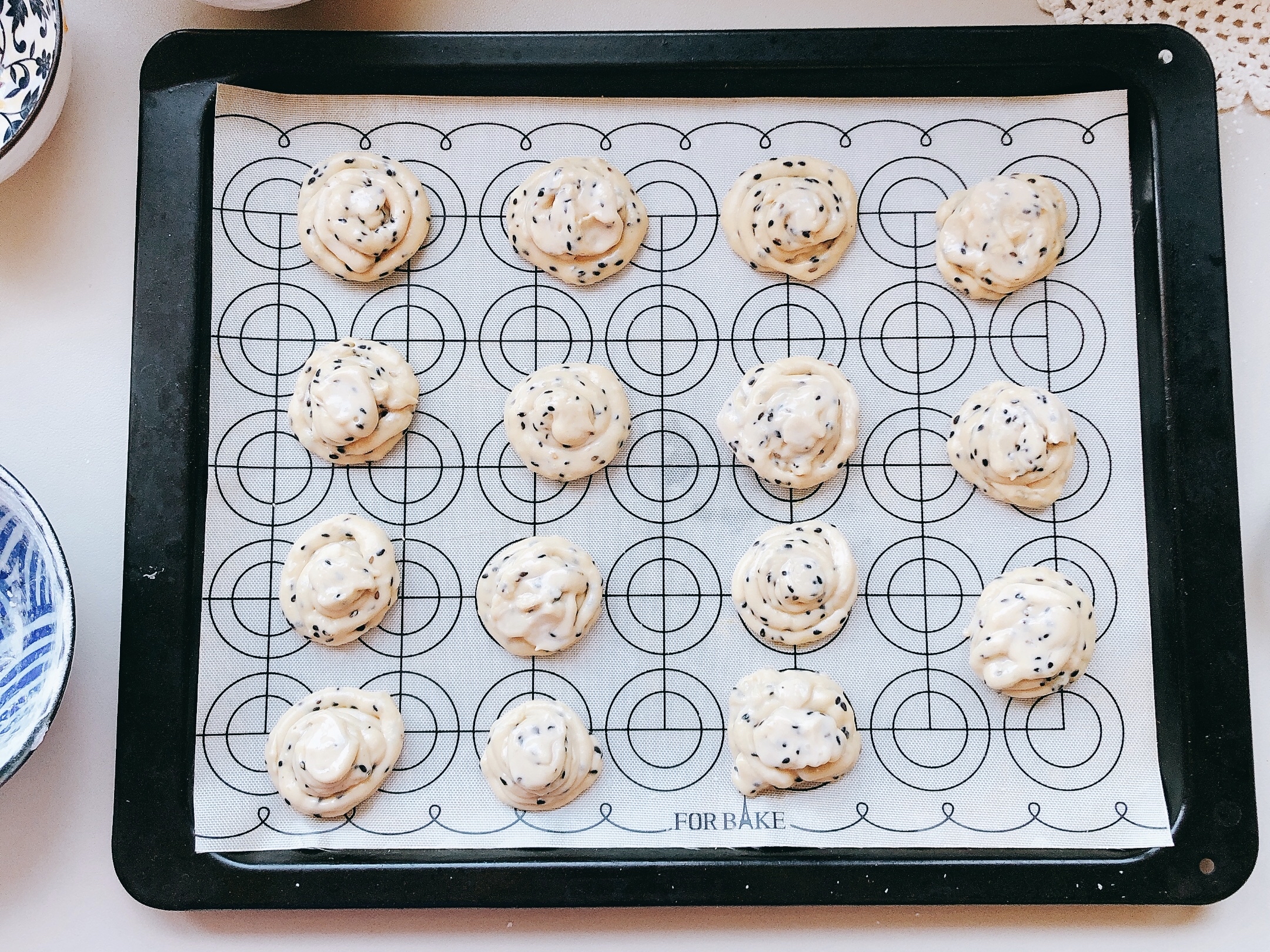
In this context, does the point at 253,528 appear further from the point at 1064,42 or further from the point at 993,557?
the point at 1064,42

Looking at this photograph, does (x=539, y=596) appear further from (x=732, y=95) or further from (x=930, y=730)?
(x=732, y=95)

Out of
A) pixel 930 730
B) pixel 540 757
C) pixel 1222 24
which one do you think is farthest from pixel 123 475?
pixel 1222 24

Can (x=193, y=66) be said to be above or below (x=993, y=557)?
above

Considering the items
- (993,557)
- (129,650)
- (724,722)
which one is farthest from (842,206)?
(129,650)

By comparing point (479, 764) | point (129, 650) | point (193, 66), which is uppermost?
point (193, 66)

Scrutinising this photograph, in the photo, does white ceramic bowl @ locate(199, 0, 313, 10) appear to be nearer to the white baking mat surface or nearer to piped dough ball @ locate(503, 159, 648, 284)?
the white baking mat surface

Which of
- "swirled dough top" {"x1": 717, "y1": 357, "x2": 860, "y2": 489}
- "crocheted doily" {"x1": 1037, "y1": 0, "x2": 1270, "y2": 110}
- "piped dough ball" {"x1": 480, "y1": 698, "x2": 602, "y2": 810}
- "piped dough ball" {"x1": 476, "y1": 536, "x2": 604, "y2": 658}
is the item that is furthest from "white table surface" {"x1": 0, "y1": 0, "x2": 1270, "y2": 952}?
"swirled dough top" {"x1": 717, "y1": 357, "x2": 860, "y2": 489}

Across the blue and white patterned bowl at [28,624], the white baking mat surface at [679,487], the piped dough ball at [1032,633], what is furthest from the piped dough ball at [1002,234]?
the blue and white patterned bowl at [28,624]

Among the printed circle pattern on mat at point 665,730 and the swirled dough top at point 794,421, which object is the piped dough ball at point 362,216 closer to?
the swirled dough top at point 794,421
